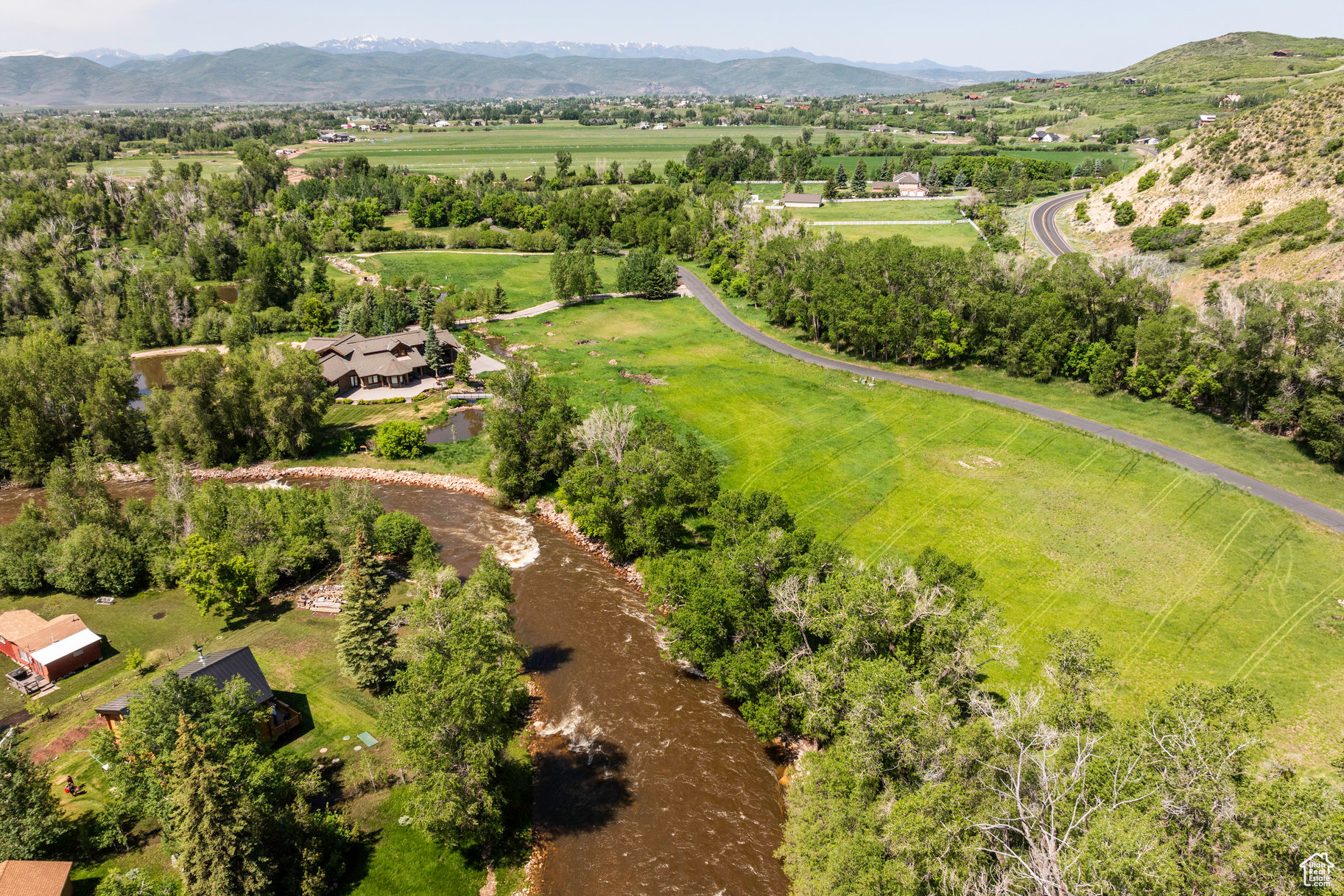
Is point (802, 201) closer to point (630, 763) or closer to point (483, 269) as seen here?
point (483, 269)

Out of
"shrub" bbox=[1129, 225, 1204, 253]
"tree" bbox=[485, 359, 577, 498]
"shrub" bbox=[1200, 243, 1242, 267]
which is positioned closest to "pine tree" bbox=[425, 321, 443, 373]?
"tree" bbox=[485, 359, 577, 498]

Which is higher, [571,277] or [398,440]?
[571,277]

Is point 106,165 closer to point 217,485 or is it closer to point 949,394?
point 217,485

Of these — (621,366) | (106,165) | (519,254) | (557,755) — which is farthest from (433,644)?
(106,165)

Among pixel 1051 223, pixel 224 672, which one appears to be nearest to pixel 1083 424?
pixel 224 672

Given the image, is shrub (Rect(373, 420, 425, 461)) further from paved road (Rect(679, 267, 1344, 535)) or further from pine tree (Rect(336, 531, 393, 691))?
paved road (Rect(679, 267, 1344, 535))
